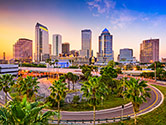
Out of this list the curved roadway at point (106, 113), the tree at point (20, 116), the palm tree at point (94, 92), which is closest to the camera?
the tree at point (20, 116)

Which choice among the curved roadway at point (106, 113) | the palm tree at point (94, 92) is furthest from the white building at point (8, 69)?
the palm tree at point (94, 92)

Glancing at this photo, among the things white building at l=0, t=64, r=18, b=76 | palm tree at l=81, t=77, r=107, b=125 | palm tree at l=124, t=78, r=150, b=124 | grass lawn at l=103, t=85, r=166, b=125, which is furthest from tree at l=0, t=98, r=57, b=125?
white building at l=0, t=64, r=18, b=76

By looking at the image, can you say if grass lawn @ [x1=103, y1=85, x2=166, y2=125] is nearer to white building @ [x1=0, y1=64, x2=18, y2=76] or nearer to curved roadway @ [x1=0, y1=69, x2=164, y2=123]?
curved roadway @ [x1=0, y1=69, x2=164, y2=123]

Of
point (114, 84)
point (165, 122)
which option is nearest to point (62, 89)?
point (165, 122)

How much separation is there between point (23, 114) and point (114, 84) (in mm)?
44468

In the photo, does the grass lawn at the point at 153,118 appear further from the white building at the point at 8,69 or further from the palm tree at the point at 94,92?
the white building at the point at 8,69

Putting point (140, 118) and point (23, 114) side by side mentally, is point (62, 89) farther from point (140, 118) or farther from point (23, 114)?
point (140, 118)

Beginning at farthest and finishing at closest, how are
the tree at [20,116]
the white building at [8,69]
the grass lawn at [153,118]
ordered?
the white building at [8,69], the grass lawn at [153,118], the tree at [20,116]

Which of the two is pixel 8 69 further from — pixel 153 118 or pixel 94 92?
pixel 153 118

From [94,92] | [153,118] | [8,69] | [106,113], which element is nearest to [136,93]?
[94,92]

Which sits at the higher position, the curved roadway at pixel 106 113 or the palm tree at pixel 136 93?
the palm tree at pixel 136 93

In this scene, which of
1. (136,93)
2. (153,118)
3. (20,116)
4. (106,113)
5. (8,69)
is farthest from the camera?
(8,69)

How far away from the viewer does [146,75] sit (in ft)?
246

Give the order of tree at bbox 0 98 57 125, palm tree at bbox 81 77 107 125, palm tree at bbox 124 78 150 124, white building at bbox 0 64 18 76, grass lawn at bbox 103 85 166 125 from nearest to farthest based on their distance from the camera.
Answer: tree at bbox 0 98 57 125
palm tree at bbox 81 77 107 125
palm tree at bbox 124 78 150 124
grass lawn at bbox 103 85 166 125
white building at bbox 0 64 18 76
